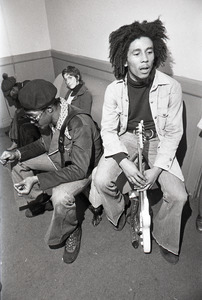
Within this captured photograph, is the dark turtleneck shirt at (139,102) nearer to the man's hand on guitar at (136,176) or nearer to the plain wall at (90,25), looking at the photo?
the man's hand on guitar at (136,176)

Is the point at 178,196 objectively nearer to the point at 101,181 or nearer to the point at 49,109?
the point at 101,181

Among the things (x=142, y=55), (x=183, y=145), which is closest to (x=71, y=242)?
(x=183, y=145)

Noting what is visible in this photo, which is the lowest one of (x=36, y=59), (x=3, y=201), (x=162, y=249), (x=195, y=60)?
(x=3, y=201)

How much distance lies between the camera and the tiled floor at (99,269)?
1.89 m

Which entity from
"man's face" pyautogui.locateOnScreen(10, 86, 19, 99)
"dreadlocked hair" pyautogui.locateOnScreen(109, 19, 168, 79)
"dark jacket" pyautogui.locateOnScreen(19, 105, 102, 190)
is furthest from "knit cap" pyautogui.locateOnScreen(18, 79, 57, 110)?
"man's face" pyautogui.locateOnScreen(10, 86, 19, 99)

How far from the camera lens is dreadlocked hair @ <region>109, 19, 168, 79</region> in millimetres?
1951

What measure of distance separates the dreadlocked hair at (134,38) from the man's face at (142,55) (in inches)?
2.4

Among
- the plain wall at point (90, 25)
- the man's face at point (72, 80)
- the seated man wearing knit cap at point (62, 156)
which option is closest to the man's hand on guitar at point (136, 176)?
the seated man wearing knit cap at point (62, 156)

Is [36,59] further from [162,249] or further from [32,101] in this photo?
[162,249]

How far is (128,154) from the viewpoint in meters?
2.33

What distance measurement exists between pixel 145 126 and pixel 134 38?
2.67ft

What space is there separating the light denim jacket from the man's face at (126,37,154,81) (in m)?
0.18

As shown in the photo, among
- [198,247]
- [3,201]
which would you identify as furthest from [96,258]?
[3,201]

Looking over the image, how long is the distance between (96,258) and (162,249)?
0.64 meters
